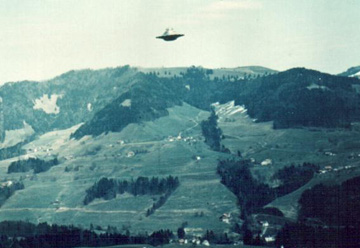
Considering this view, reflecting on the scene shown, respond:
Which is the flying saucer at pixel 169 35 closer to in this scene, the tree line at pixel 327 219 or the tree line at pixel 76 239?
the tree line at pixel 327 219

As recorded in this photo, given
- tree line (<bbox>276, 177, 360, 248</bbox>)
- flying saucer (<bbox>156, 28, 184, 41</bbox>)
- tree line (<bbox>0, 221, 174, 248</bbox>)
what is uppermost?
flying saucer (<bbox>156, 28, 184, 41</bbox>)

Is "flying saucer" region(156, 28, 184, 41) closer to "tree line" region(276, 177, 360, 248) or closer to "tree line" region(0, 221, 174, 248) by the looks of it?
"tree line" region(276, 177, 360, 248)

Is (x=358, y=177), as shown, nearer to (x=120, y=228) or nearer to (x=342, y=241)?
(x=342, y=241)

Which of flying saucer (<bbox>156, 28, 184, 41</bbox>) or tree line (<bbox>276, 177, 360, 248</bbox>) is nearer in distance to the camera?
flying saucer (<bbox>156, 28, 184, 41</bbox>)

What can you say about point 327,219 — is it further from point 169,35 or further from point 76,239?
point 169,35

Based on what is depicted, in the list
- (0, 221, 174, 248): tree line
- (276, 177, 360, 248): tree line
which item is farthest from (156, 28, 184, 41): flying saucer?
Result: (0, 221, 174, 248): tree line

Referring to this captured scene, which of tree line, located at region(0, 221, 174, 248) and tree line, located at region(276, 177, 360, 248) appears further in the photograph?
tree line, located at region(0, 221, 174, 248)

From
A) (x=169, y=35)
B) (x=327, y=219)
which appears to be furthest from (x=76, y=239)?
(x=169, y=35)

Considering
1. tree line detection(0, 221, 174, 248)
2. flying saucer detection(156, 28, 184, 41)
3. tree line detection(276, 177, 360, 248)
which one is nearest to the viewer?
flying saucer detection(156, 28, 184, 41)

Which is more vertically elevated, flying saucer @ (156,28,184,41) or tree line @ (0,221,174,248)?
flying saucer @ (156,28,184,41)

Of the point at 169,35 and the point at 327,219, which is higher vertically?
the point at 169,35

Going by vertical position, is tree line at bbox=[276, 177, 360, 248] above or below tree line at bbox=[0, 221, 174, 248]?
above

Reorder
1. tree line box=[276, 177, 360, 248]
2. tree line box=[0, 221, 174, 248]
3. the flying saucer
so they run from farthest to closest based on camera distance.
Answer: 1. tree line box=[0, 221, 174, 248]
2. tree line box=[276, 177, 360, 248]
3. the flying saucer
